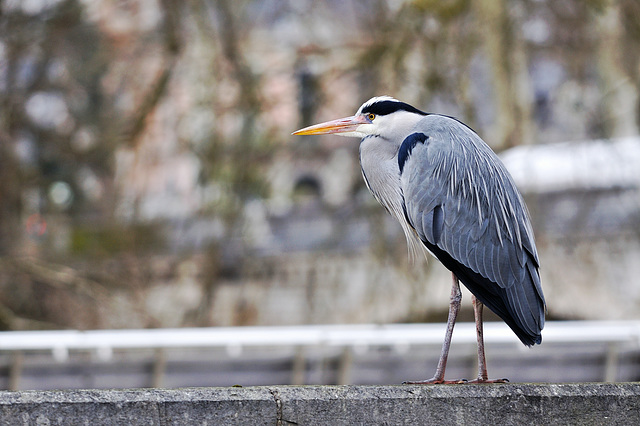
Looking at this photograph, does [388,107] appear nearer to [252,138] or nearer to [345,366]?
[345,366]

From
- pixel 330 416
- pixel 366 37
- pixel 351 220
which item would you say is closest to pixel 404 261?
pixel 351 220

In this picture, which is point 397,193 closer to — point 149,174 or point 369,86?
point 369,86

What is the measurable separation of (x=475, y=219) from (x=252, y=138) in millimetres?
8983

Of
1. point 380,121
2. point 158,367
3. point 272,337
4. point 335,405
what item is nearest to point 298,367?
point 272,337

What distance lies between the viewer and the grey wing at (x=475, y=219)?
4004mm

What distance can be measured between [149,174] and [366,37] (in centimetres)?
360

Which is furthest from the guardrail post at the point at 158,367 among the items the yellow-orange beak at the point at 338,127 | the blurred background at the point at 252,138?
the yellow-orange beak at the point at 338,127

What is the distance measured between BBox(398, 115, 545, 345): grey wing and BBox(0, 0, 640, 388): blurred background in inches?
292

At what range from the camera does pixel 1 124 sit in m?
11.8

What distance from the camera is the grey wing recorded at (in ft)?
13.1

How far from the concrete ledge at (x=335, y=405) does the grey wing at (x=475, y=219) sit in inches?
25.8

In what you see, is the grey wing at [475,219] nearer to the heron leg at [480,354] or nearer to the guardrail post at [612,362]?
the heron leg at [480,354]

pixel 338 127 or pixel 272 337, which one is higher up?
pixel 338 127

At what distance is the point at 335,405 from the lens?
3.06 meters
